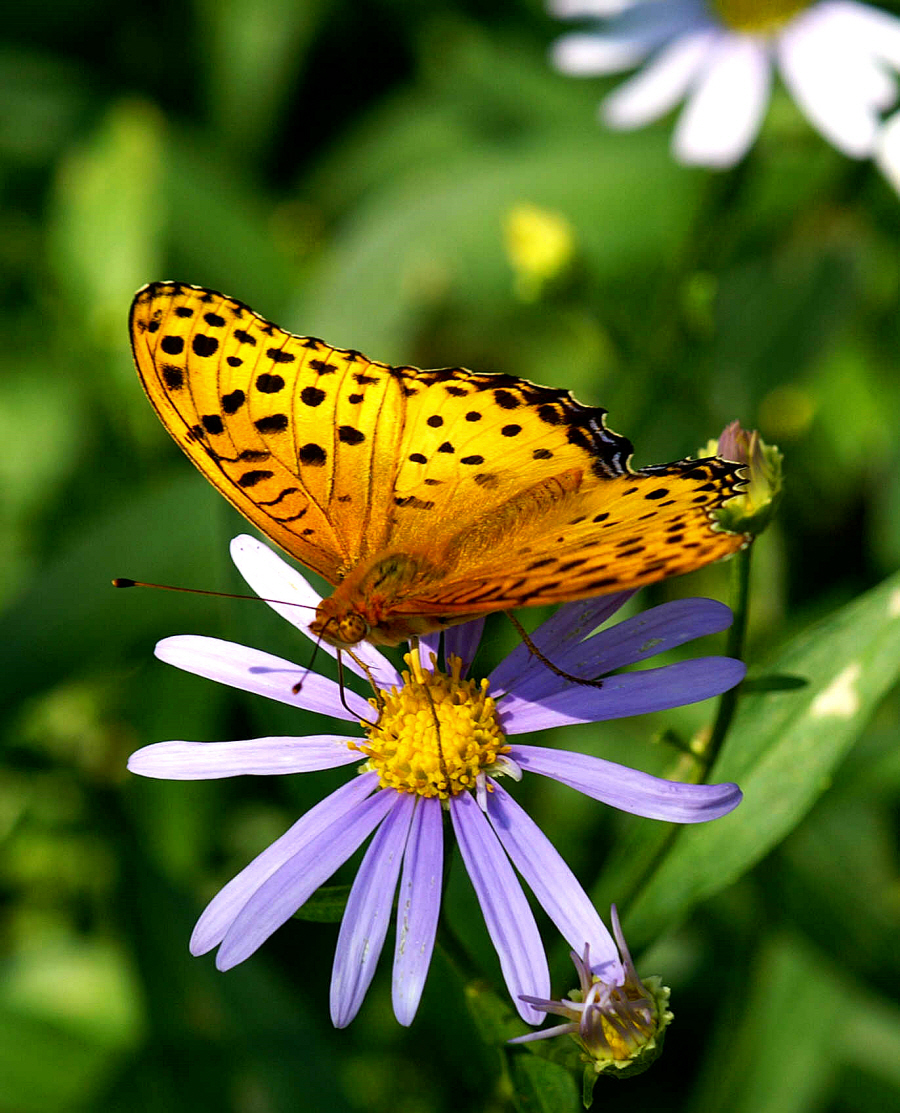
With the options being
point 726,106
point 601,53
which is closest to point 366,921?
point 726,106

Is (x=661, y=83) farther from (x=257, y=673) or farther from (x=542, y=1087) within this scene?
(x=542, y=1087)

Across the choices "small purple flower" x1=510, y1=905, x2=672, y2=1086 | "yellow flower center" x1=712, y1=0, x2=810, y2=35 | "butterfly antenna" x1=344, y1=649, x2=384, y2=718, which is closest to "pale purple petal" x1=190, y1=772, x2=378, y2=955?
"butterfly antenna" x1=344, y1=649, x2=384, y2=718

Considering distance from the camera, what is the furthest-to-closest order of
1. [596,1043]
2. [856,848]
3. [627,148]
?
[627,148]
[856,848]
[596,1043]

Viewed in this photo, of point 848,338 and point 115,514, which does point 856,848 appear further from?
point 115,514

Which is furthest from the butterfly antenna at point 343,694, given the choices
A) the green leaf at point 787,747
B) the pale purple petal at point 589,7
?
the pale purple petal at point 589,7

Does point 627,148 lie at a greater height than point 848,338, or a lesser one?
greater

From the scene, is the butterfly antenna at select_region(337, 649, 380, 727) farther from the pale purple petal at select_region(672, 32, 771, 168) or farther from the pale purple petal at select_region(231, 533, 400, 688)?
the pale purple petal at select_region(672, 32, 771, 168)

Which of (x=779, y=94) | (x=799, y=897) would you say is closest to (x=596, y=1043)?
(x=799, y=897)
